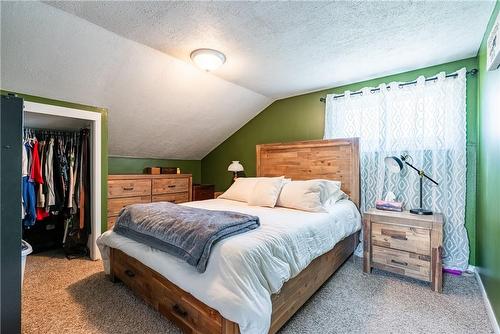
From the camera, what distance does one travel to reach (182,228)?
1.56m

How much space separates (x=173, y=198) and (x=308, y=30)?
3252mm

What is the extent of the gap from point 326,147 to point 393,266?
1.59 metres

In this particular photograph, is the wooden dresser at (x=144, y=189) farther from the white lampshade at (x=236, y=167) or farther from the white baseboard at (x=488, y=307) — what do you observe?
the white baseboard at (x=488, y=307)

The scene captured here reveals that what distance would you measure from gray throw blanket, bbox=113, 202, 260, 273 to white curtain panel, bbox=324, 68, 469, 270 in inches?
76.6

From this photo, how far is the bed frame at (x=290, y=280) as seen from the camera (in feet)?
4.62

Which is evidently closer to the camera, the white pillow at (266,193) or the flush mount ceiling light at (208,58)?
the flush mount ceiling light at (208,58)

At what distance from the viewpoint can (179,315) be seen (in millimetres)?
1492

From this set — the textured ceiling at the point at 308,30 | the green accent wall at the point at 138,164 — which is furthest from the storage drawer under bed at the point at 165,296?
the green accent wall at the point at 138,164

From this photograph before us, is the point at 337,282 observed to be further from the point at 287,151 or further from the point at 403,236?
the point at 287,151

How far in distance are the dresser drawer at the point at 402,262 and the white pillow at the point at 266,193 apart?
1.15 meters

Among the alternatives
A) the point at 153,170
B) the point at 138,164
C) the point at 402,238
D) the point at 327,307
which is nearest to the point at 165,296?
the point at 327,307

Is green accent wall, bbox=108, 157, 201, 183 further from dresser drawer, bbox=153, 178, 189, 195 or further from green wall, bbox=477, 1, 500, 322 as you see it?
green wall, bbox=477, 1, 500, 322

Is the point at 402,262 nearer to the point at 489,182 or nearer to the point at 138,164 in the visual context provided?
the point at 489,182

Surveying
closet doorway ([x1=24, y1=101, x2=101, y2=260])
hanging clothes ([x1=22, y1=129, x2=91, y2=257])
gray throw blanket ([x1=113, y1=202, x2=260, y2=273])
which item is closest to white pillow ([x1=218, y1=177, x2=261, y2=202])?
gray throw blanket ([x1=113, y1=202, x2=260, y2=273])
